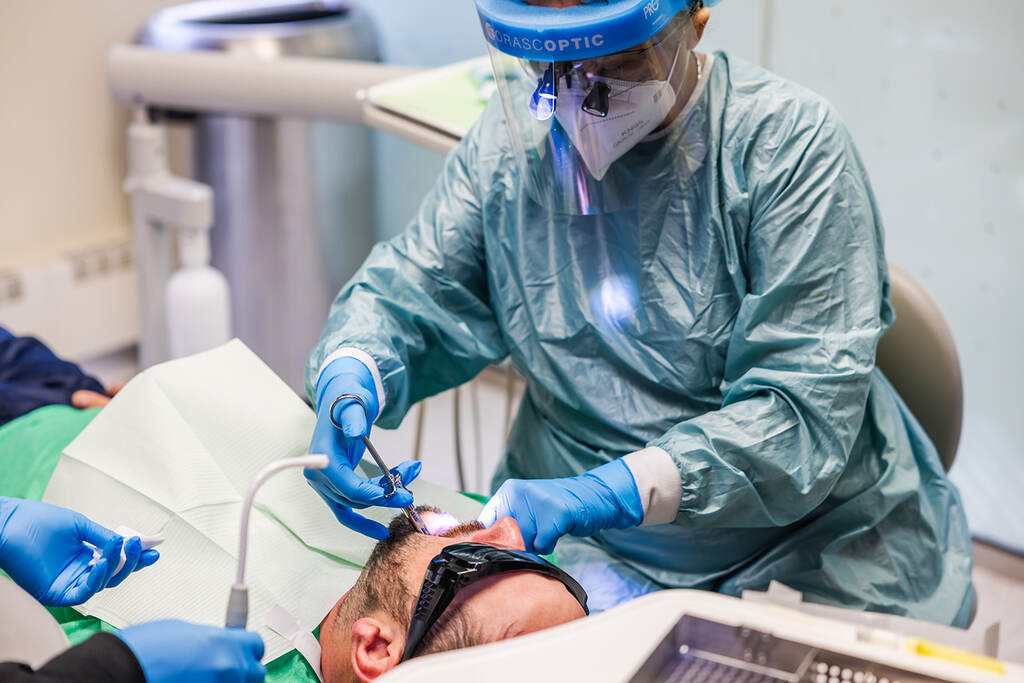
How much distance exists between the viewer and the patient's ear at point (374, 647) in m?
1.19

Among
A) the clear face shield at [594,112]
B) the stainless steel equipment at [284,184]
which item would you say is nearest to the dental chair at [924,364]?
the clear face shield at [594,112]

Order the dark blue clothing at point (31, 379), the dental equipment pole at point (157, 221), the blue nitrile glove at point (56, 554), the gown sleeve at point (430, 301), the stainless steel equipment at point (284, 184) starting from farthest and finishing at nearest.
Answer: the stainless steel equipment at point (284, 184) < the dental equipment pole at point (157, 221) < the dark blue clothing at point (31, 379) < the gown sleeve at point (430, 301) < the blue nitrile glove at point (56, 554)

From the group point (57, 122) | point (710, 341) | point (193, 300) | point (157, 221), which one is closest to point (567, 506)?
point (710, 341)

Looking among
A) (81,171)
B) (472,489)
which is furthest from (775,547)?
(81,171)

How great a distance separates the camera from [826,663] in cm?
89

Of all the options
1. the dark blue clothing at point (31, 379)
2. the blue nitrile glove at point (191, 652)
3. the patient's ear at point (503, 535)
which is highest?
the blue nitrile glove at point (191, 652)

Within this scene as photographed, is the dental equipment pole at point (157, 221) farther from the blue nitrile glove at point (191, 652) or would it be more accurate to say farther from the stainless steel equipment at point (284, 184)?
the blue nitrile glove at point (191, 652)

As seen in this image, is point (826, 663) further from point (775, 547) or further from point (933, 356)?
point (933, 356)

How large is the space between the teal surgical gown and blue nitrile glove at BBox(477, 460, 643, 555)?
69mm

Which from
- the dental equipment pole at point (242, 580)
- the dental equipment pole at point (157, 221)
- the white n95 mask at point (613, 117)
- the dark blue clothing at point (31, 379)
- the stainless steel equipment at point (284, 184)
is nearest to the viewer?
the dental equipment pole at point (242, 580)

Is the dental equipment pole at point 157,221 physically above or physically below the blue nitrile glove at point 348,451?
below

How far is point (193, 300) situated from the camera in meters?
2.48

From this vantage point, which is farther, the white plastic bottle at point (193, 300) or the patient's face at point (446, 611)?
the white plastic bottle at point (193, 300)

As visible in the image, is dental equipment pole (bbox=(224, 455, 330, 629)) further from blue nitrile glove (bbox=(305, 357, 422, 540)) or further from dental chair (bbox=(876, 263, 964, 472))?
dental chair (bbox=(876, 263, 964, 472))
